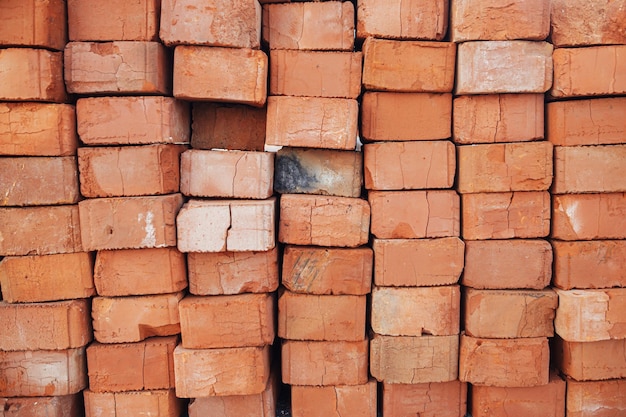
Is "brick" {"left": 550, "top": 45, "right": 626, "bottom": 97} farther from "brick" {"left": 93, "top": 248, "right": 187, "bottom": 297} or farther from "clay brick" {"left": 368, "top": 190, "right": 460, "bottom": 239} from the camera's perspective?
"brick" {"left": 93, "top": 248, "right": 187, "bottom": 297}

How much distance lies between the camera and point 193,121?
129 inches

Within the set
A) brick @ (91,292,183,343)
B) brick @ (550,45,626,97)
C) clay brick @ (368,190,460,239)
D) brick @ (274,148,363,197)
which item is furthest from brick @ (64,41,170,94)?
brick @ (550,45,626,97)

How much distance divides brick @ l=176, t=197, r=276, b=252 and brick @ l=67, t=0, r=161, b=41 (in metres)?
1.17

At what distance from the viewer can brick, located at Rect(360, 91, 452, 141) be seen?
2998mm

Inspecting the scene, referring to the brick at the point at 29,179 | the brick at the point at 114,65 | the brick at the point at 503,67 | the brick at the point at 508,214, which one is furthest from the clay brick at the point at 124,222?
the brick at the point at 503,67

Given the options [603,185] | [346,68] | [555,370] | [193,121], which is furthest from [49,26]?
[555,370]

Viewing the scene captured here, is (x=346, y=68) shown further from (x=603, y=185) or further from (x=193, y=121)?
(x=603, y=185)

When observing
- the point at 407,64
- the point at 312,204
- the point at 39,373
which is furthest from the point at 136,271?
the point at 407,64

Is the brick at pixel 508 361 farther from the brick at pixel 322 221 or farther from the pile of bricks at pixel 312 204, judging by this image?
the brick at pixel 322 221

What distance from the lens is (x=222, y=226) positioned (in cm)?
282

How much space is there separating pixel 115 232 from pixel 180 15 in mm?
1438

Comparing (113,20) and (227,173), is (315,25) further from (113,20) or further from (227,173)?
(113,20)

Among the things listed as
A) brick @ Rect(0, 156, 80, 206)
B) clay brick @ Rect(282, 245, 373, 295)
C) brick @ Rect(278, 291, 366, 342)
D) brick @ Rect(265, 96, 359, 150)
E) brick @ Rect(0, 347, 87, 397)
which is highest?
brick @ Rect(265, 96, 359, 150)

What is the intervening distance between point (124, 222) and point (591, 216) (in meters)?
3.11
